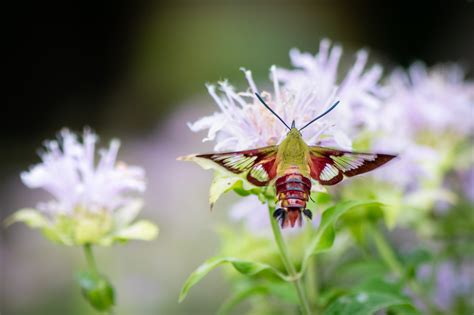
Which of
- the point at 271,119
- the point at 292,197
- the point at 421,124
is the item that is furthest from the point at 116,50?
the point at 292,197

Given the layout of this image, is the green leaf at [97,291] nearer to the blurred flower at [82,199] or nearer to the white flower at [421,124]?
the blurred flower at [82,199]

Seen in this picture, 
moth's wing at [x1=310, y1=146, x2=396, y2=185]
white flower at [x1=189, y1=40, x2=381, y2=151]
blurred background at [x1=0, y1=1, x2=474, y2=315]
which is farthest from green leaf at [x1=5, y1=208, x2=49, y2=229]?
blurred background at [x1=0, y1=1, x2=474, y2=315]

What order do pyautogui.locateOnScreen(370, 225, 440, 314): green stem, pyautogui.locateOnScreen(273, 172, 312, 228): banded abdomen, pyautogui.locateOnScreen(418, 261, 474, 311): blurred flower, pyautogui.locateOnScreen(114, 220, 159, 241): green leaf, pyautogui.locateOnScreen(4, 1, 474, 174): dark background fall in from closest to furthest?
1. pyautogui.locateOnScreen(273, 172, 312, 228): banded abdomen
2. pyautogui.locateOnScreen(114, 220, 159, 241): green leaf
3. pyautogui.locateOnScreen(370, 225, 440, 314): green stem
4. pyautogui.locateOnScreen(418, 261, 474, 311): blurred flower
5. pyautogui.locateOnScreen(4, 1, 474, 174): dark background

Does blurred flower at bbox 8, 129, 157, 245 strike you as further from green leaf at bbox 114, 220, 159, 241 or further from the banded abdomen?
the banded abdomen

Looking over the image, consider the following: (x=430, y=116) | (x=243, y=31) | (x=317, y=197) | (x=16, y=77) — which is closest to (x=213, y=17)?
(x=243, y=31)

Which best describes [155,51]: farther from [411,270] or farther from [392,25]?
[411,270]

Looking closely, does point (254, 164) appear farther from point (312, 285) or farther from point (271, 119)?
point (312, 285)
